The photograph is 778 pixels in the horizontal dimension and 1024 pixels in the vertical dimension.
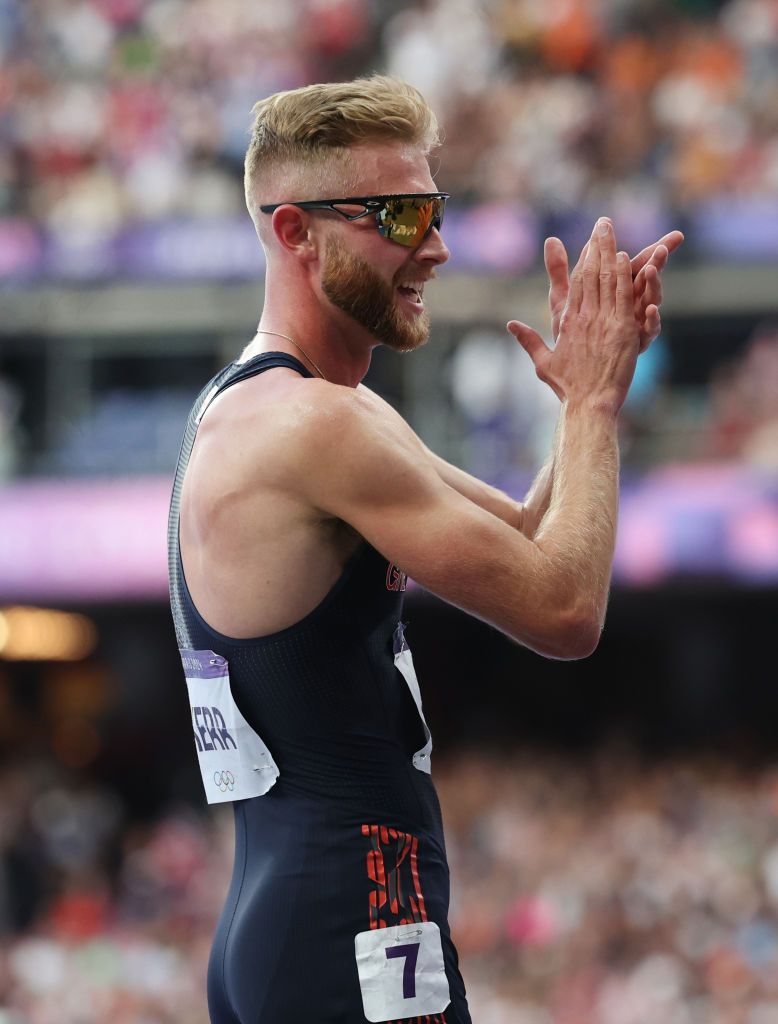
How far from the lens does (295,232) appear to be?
9.23ft

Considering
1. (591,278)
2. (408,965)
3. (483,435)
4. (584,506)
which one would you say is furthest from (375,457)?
(483,435)

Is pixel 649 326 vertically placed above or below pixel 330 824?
above

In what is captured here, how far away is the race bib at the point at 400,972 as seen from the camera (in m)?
2.58

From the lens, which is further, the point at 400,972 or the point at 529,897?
the point at 529,897

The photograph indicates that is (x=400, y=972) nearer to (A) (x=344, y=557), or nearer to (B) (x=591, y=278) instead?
(A) (x=344, y=557)

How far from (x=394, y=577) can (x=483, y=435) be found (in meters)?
8.72

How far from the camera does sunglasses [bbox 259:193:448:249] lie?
9.07 feet

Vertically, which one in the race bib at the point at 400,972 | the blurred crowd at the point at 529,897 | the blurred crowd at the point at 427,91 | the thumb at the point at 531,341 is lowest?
the blurred crowd at the point at 529,897

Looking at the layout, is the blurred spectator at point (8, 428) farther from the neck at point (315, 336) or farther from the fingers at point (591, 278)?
the fingers at point (591, 278)

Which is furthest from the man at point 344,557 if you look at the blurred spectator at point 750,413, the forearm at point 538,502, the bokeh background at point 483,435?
the blurred spectator at point 750,413

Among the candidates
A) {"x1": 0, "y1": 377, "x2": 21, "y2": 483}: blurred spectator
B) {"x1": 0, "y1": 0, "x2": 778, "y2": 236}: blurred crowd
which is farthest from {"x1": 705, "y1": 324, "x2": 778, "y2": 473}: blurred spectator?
{"x1": 0, "y1": 377, "x2": 21, "y2": 483}: blurred spectator

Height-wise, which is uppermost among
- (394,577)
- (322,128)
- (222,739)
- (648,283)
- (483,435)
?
(322,128)

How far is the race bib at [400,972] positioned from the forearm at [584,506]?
2.09 ft

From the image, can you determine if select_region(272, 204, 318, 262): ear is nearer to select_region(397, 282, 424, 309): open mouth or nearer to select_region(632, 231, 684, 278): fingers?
select_region(397, 282, 424, 309): open mouth
